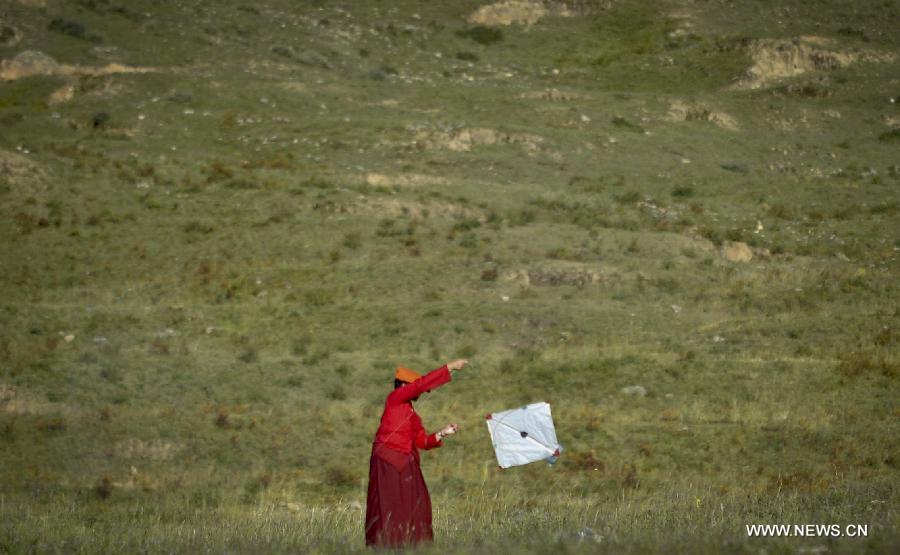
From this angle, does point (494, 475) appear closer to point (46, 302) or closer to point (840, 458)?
point (840, 458)

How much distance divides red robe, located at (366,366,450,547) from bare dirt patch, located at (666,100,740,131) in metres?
38.8

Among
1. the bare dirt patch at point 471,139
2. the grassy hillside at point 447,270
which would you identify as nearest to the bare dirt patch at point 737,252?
the grassy hillside at point 447,270

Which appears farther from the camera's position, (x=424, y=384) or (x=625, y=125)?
(x=625, y=125)

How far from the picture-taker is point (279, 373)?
22203 mm

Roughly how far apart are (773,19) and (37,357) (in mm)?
48006

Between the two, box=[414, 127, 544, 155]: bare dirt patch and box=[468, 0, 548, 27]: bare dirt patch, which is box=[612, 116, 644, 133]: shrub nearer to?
box=[414, 127, 544, 155]: bare dirt patch

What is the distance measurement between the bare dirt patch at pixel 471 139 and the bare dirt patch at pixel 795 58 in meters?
15.2

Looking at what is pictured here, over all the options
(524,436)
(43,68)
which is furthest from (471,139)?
(524,436)

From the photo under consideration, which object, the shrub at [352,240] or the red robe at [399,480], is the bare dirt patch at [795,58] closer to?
the shrub at [352,240]

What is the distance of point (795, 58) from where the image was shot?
54.5m

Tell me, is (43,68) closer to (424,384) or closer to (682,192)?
(682,192)

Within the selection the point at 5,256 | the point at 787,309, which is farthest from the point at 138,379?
the point at 787,309

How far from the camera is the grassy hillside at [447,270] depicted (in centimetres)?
1568

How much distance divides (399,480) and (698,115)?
132ft
